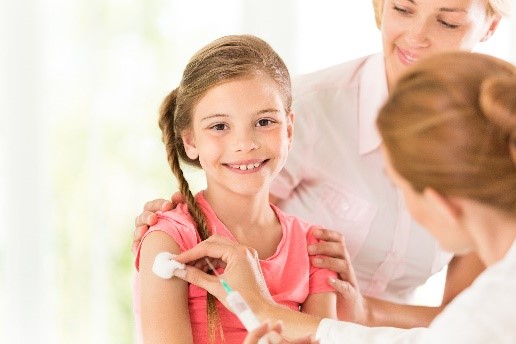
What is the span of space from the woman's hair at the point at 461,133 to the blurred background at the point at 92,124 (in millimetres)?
→ 1735

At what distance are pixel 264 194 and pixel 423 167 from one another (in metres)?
0.70

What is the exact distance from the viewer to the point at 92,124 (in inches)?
118

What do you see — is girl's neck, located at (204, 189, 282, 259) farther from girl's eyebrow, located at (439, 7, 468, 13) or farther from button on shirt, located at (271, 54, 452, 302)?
girl's eyebrow, located at (439, 7, 468, 13)

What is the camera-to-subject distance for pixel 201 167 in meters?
1.96

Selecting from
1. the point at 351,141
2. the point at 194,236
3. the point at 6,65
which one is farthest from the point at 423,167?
the point at 6,65

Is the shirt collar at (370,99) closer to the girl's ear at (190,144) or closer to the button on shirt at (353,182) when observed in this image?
the button on shirt at (353,182)

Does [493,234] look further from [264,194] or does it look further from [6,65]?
[6,65]

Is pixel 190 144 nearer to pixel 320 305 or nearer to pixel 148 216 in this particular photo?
pixel 148 216

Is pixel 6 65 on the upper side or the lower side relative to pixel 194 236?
upper

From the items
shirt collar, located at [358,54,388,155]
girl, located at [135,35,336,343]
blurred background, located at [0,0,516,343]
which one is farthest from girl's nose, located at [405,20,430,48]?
blurred background, located at [0,0,516,343]

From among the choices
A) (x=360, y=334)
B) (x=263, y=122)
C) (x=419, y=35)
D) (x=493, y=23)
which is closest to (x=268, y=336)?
(x=360, y=334)

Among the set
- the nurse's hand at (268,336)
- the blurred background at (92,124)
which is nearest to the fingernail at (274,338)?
the nurse's hand at (268,336)

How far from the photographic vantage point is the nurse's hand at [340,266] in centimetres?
197

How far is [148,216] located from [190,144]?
172mm
